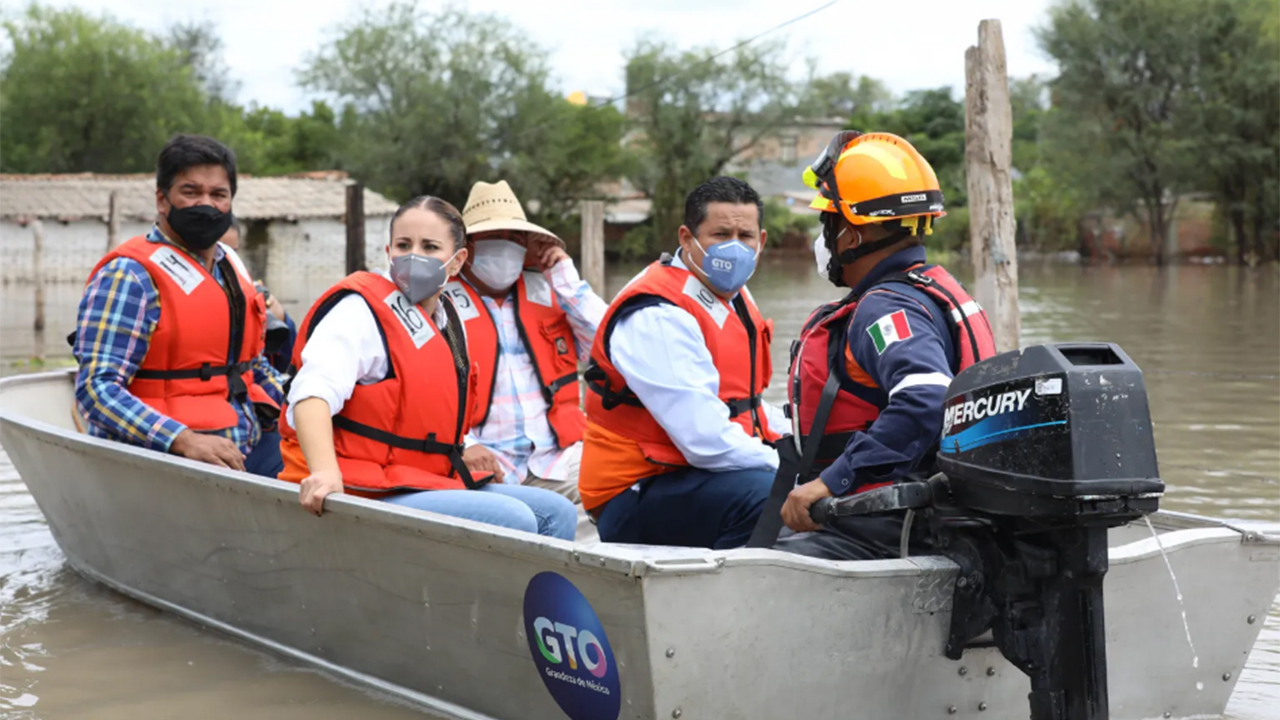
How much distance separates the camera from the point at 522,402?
5.00 metres

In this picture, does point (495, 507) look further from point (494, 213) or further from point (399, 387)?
point (494, 213)

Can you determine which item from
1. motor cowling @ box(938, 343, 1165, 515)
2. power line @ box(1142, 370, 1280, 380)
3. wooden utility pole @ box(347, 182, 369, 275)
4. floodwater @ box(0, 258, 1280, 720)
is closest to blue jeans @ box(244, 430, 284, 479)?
floodwater @ box(0, 258, 1280, 720)

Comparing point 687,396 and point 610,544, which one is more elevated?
point 687,396

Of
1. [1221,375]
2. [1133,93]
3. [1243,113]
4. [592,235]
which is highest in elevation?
[1133,93]

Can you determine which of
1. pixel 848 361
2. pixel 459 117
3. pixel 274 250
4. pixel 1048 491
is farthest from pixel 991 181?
pixel 459 117

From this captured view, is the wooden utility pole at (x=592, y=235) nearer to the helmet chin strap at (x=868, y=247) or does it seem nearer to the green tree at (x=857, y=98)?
the helmet chin strap at (x=868, y=247)

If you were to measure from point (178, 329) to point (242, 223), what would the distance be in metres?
28.7

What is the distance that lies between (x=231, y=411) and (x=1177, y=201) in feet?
124

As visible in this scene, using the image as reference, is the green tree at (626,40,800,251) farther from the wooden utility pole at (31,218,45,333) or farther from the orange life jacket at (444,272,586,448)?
the orange life jacket at (444,272,586,448)

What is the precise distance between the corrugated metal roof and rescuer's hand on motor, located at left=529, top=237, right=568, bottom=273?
26391 mm

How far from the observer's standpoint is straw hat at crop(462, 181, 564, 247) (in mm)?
4848

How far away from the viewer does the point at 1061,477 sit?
2.75 meters

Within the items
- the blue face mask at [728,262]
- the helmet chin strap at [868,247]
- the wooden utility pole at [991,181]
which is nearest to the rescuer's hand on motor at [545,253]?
the blue face mask at [728,262]

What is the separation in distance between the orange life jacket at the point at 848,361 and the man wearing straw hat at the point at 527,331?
1.76 metres
